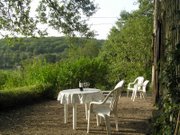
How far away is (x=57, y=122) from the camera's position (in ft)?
25.3

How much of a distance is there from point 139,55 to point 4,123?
10732 mm

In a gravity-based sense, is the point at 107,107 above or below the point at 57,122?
above

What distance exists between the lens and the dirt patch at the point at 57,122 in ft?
21.7

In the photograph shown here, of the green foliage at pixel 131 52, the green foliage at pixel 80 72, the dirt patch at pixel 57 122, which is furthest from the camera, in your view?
the green foliage at pixel 131 52

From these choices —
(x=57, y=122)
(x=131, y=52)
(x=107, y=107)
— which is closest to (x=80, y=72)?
(x=131, y=52)

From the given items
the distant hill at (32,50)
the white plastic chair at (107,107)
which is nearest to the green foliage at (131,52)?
the distant hill at (32,50)

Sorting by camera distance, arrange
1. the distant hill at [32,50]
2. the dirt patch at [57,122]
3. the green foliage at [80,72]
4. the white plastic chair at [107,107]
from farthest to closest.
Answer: the distant hill at [32,50]
the green foliage at [80,72]
the dirt patch at [57,122]
the white plastic chair at [107,107]

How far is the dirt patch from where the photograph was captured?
662 centimetres

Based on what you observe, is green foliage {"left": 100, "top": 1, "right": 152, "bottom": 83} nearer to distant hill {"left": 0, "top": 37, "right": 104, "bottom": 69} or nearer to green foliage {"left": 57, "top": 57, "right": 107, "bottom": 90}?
green foliage {"left": 57, "top": 57, "right": 107, "bottom": 90}

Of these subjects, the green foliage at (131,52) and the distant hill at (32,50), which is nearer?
the green foliage at (131,52)

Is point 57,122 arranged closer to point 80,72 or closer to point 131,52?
point 80,72

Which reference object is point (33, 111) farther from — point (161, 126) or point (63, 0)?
point (161, 126)

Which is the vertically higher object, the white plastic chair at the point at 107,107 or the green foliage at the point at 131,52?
the green foliage at the point at 131,52

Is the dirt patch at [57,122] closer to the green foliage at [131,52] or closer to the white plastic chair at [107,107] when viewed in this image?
the white plastic chair at [107,107]
